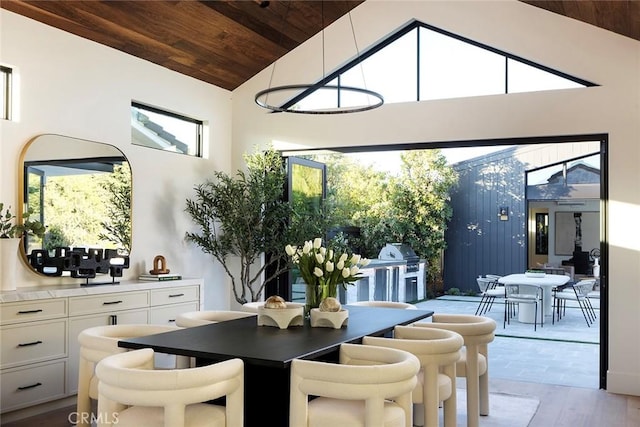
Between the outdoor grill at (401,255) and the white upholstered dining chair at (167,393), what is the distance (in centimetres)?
738

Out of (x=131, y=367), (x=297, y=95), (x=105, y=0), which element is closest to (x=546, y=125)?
(x=297, y=95)

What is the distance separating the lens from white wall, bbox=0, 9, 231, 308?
483 centimetres

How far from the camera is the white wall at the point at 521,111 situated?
5.52m

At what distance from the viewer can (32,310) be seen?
4430mm

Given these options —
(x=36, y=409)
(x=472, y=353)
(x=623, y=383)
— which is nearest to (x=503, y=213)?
(x=623, y=383)

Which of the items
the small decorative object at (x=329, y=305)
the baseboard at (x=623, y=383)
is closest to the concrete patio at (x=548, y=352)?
the baseboard at (x=623, y=383)

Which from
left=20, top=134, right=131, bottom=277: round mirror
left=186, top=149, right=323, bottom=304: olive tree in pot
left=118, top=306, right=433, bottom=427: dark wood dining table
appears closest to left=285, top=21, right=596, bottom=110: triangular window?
left=186, top=149, right=323, bottom=304: olive tree in pot

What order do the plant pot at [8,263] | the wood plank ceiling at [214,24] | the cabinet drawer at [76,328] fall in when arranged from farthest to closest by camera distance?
the wood plank ceiling at [214,24], the cabinet drawer at [76,328], the plant pot at [8,263]

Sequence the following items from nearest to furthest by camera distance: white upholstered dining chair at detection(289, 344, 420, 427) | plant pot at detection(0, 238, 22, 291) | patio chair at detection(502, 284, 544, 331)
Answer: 1. white upholstered dining chair at detection(289, 344, 420, 427)
2. plant pot at detection(0, 238, 22, 291)
3. patio chair at detection(502, 284, 544, 331)

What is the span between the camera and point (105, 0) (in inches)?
197

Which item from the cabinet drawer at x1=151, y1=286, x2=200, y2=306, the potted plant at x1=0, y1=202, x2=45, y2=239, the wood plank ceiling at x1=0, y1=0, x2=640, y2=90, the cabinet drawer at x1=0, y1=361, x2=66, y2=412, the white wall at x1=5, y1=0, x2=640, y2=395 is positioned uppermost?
Answer: the wood plank ceiling at x1=0, y1=0, x2=640, y2=90

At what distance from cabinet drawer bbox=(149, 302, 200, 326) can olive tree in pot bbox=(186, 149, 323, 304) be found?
0.78 meters

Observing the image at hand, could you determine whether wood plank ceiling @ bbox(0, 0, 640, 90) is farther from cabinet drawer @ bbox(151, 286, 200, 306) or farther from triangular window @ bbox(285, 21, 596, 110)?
cabinet drawer @ bbox(151, 286, 200, 306)

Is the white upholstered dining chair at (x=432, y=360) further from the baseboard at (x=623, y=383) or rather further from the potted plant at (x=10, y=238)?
the potted plant at (x=10, y=238)
